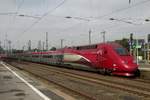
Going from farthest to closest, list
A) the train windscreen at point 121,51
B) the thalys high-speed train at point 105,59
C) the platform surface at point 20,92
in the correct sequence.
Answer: the train windscreen at point 121,51
the thalys high-speed train at point 105,59
the platform surface at point 20,92

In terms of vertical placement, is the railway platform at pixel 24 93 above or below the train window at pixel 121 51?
below

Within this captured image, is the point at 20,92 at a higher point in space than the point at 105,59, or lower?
lower

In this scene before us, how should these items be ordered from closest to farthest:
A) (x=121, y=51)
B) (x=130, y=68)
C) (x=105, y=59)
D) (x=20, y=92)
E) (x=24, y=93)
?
(x=24, y=93) < (x=20, y=92) < (x=130, y=68) < (x=121, y=51) < (x=105, y=59)

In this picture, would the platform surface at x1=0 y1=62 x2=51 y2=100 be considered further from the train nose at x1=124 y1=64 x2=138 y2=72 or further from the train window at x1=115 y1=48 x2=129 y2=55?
the train window at x1=115 y1=48 x2=129 y2=55

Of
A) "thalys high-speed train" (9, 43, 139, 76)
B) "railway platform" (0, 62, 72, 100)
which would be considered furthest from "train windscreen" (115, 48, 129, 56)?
"railway platform" (0, 62, 72, 100)

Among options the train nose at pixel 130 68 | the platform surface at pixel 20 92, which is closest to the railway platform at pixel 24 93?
the platform surface at pixel 20 92

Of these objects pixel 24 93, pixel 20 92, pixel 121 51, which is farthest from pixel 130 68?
pixel 24 93

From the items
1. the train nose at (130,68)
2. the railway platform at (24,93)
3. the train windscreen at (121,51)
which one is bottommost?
the railway platform at (24,93)

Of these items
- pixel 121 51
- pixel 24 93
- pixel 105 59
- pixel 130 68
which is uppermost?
pixel 121 51

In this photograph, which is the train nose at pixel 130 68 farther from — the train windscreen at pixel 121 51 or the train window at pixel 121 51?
the train window at pixel 121 51

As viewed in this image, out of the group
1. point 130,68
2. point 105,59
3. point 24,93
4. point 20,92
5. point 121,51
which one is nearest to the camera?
point 24,93

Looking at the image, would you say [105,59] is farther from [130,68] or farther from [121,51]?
[130,68]

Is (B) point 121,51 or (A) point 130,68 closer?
(A) point 130,68

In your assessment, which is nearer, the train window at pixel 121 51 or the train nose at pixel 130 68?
the train nose at pixel 130 68
